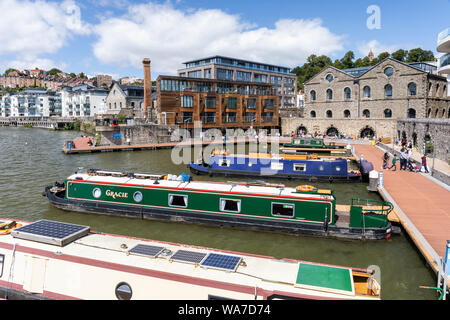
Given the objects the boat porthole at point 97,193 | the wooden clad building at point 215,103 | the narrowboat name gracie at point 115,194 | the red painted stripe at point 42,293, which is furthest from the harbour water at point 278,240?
the wooden clad building at point 215,103

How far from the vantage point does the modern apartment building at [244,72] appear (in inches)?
3282

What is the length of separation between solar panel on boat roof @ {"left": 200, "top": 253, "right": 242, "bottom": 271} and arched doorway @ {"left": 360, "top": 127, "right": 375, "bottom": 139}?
58.5m

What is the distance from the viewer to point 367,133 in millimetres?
61938

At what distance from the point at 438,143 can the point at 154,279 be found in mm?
34471

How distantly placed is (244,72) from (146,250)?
85.7m

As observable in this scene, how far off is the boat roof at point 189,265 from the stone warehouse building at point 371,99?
186 ft

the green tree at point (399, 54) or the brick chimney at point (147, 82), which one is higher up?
the green tree at point (399, 54)

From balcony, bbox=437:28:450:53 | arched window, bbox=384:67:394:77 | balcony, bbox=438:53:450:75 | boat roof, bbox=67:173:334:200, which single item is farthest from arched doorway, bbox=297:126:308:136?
boat roof, bbox=67:173:334:200

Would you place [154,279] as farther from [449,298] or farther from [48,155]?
[48,155]

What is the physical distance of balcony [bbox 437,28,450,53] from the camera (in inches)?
1090

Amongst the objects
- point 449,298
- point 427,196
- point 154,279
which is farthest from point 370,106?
point 154,279

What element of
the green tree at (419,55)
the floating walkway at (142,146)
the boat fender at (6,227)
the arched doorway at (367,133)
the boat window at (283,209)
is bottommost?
the boat window at (283,209)

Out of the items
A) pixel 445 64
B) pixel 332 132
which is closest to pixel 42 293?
pixel 445 64

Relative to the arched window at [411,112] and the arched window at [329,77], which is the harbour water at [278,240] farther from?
the arched window at [329,77]
